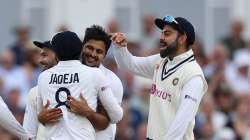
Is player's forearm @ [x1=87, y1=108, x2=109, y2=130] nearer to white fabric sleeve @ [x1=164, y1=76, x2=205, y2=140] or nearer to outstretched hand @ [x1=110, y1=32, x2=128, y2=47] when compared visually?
white fabric sleeve @ [x1=164, y1=76, x2=205, y2=140]

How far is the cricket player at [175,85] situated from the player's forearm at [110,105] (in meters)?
0.49

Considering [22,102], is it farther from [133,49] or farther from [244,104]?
[244,104]

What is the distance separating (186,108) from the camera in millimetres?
12469

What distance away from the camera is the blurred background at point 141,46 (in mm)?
18953

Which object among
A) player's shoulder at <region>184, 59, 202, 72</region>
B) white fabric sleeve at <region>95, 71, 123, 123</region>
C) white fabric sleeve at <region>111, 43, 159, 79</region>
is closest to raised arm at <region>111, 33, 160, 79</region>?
white fabric sleeve at <region>111, 43, 159, 79</region>

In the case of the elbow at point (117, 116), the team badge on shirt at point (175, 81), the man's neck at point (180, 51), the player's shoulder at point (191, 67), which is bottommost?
the elbow at point (117, 116)

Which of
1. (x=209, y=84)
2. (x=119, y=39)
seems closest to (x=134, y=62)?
(x=119, y=39)

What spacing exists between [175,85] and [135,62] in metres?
0.92

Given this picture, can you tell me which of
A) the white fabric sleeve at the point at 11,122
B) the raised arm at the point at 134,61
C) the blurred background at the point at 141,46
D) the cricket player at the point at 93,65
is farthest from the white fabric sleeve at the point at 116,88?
the blurred background at the point at 141,46

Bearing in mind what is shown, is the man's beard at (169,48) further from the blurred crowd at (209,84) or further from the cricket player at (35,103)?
the blurred crowd at (209,84)

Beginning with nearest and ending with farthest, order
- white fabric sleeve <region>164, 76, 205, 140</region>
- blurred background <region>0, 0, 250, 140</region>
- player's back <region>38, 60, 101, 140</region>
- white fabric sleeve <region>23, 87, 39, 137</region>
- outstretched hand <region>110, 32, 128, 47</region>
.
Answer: player's back <region>38, 60, 101, 140</region> < white fabric sleeve <region>164, 76, 205, 140</region> < white fabric sleeve <region>23, 87, 39, 137</region> < outstretched hand <region>110, 32, 128, 47</region> < blurred background <region>0, 0, 250, 140</region>

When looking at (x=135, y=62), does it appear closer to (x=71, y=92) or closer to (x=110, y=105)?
(x=110, y=105)

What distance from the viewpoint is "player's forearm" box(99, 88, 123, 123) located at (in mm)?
12352

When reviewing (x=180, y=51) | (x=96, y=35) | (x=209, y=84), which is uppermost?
(x=96, y=35)
